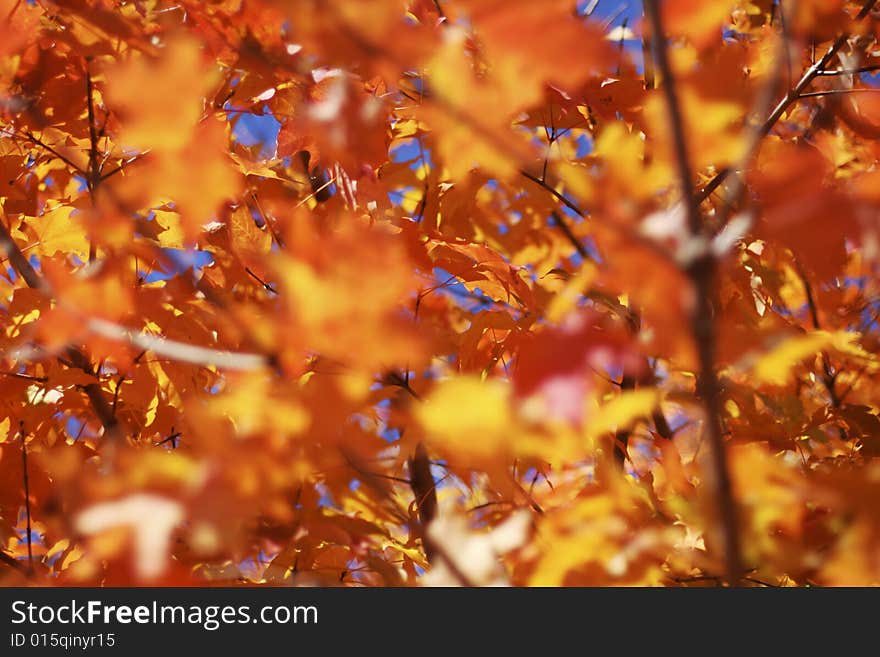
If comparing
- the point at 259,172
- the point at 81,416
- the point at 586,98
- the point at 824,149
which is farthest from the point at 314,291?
the point at 824,149

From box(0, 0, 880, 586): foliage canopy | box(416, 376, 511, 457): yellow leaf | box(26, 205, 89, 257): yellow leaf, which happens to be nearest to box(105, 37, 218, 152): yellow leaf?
box(0, 0, 880, 586): foliage canopy

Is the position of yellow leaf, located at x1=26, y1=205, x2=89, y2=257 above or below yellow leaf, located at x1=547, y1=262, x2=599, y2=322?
above

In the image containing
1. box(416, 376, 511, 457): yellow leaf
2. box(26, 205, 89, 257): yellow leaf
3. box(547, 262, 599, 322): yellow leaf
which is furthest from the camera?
box(26, 205, 89, 257): yellow leaf

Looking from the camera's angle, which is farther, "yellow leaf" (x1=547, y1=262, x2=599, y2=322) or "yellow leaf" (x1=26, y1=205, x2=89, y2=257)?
"yellow leaf" (x1=26, y1=205, x2=89, y2=257)

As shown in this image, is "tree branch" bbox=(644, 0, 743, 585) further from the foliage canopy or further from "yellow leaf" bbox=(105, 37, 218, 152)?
"yellow leaf" bbox=(105, 37, 218, 152)

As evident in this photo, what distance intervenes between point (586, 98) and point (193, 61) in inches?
36.9

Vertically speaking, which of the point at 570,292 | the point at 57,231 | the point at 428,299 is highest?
the point at 428,299

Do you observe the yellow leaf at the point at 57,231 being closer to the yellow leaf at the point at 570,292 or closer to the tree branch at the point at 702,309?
the yellow leaf at the point at 570,292

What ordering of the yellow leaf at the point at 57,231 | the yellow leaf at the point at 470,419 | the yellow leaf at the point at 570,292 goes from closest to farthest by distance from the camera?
the yellow leaf at the point at 470,419 → the yellow leaf at the point at 570,292 → the yellow leaf at the point at 57,231

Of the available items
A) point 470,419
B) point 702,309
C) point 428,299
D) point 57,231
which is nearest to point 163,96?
point 470,419

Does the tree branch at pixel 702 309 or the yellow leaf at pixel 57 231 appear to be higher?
the yellow leaf at pixel 57 231

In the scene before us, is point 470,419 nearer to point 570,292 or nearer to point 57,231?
point 570,292

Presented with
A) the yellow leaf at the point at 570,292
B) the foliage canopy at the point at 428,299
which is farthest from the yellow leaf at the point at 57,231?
the yellow leaf at the point at 570,292

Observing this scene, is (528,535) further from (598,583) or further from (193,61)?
(193,61)
